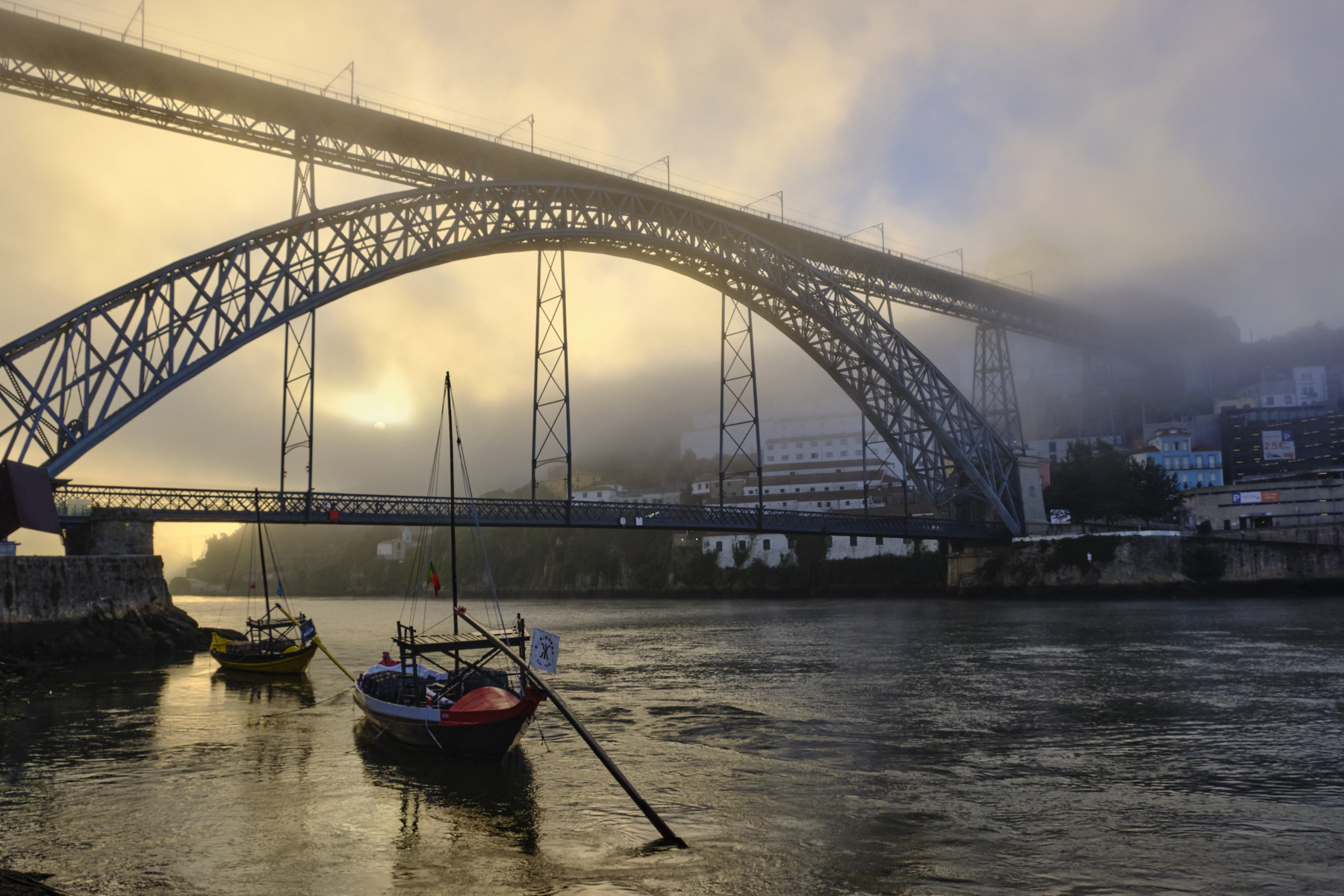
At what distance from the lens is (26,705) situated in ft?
75.2

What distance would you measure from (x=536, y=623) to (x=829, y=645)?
2494 cm

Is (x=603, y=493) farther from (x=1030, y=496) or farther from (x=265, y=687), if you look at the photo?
(x=265, y=687)

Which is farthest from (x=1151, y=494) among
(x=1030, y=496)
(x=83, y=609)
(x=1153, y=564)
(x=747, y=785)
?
(x=83, y=609)

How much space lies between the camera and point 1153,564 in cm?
5322

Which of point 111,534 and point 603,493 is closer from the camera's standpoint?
point 111,534

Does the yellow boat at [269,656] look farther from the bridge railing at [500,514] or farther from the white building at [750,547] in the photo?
the white building at [750,547]

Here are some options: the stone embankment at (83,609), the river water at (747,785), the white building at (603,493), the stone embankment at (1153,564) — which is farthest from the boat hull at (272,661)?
the white building at (603,493)

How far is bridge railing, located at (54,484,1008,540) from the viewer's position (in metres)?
34.9

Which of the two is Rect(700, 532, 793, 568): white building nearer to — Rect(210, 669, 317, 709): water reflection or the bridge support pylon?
the bridge support pylon

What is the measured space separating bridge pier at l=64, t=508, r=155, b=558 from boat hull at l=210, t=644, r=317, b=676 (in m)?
6.06

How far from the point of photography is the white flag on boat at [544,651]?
13.8 meters

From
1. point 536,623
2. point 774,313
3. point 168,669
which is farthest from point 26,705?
point 774,313

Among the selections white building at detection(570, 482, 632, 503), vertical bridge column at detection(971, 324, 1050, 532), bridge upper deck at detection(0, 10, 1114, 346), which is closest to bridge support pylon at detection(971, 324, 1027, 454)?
vertical bridge column at detection(971, 324, 1050, 532)

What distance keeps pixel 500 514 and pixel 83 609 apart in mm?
16487
